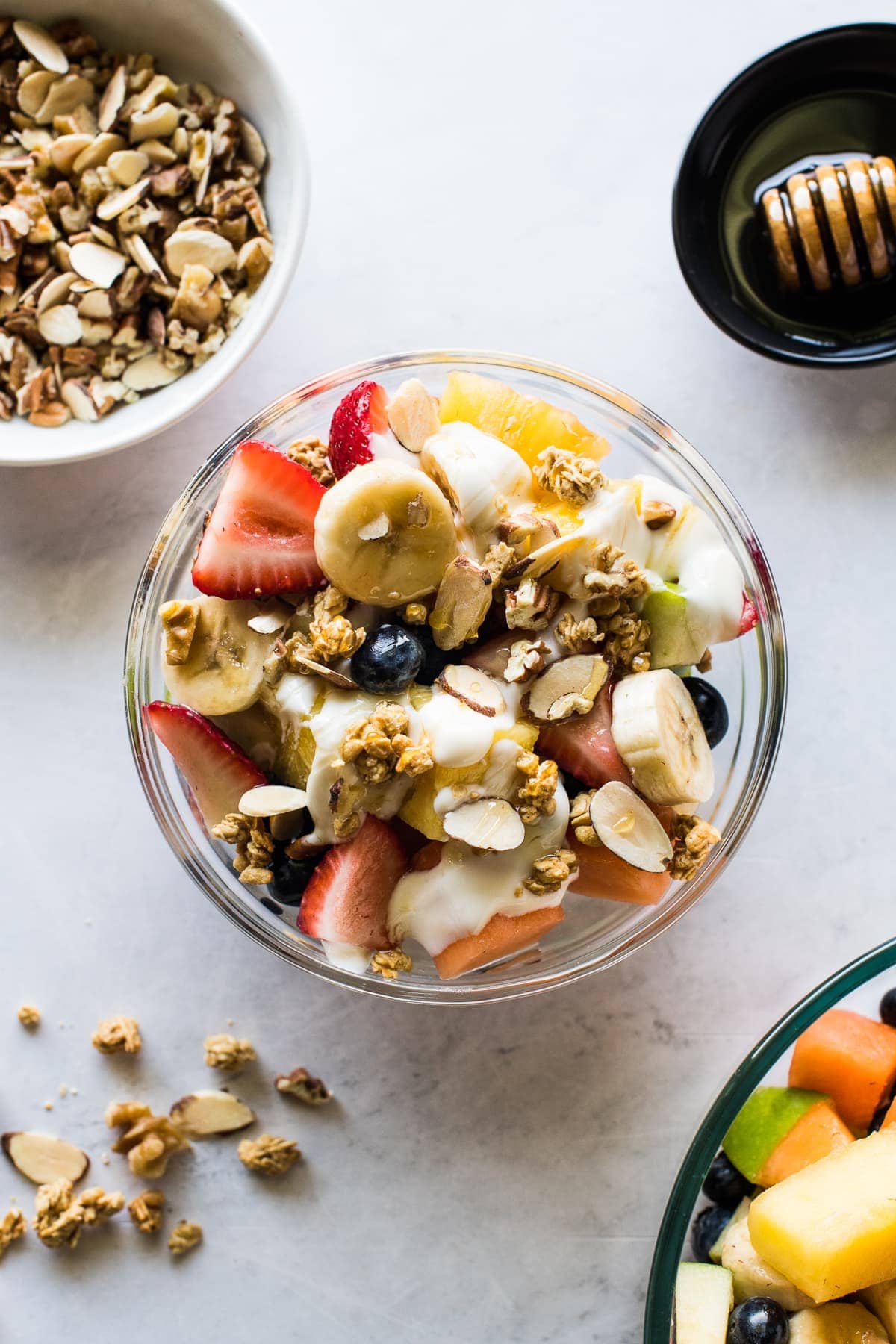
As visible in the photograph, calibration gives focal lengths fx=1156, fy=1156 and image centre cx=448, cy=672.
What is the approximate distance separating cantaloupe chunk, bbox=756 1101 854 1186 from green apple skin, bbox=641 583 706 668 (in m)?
0.53

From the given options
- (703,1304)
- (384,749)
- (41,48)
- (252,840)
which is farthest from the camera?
(41,48)

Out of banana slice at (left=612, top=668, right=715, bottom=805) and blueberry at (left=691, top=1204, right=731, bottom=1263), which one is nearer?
banana slice at (left=612, top=668, right=715, bottom=805)

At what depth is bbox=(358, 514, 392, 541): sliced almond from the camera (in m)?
0.96

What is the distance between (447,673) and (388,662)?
0.06 meters

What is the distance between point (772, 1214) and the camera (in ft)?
3.59

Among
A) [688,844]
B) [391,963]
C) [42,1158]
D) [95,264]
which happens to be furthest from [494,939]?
[95,264]

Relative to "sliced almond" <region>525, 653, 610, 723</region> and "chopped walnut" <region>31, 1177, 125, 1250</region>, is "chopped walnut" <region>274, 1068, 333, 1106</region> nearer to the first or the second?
"chopped walnut" <region>31, 1177, 125, 1250</region>

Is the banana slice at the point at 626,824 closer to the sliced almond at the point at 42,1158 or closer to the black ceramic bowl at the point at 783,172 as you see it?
the black ceramic bowl at the point at 783,172

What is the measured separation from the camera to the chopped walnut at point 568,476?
1010 mm

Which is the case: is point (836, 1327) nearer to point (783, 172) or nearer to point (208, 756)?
point (208, 756)

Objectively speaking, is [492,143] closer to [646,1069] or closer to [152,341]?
[152,341]

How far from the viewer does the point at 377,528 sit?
0.96 metres

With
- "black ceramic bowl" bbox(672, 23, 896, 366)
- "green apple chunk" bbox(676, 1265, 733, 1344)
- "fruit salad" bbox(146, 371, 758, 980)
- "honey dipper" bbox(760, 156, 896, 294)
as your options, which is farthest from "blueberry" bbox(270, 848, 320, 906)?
"honey dipper" bbox(760, 156, 896, 294)

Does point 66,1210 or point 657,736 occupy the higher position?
point 657,736
